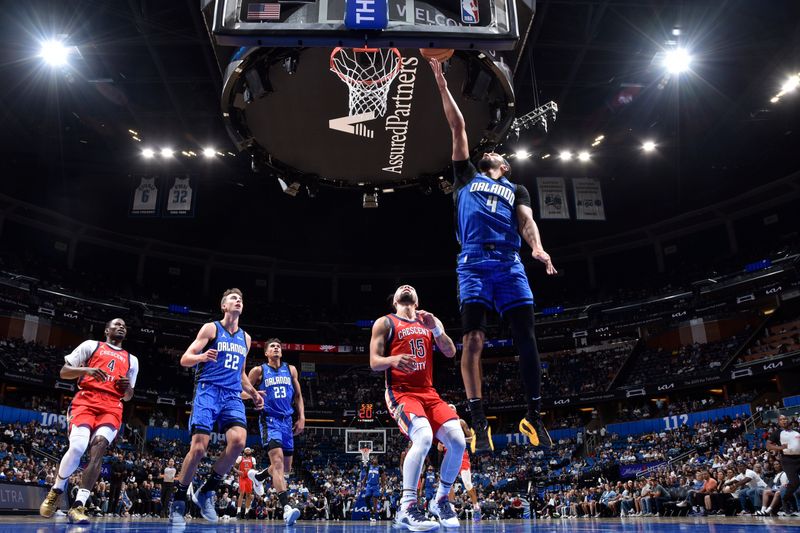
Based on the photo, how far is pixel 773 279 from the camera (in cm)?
2884

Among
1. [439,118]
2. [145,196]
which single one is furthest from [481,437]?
[145,196]

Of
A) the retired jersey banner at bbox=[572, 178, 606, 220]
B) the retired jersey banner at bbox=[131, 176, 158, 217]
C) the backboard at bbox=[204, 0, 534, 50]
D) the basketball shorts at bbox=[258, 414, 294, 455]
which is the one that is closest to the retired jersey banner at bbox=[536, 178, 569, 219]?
the retired jersey banner at bbox=[572, 178, 606, 220]

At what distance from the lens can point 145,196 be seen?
23641 mm

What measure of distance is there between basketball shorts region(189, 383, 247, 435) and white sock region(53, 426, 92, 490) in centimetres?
118

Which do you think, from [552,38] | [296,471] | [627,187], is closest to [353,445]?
[296,471]

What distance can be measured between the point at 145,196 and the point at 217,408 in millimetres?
19258

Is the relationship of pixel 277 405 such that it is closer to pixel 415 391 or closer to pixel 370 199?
pixel 415 391

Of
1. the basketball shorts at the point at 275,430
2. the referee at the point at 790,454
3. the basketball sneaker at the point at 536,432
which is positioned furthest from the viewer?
the referee at the point at 790,454

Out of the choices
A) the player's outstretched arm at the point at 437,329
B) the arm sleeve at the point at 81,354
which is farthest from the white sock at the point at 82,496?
the player's outstretched arm at the point at 437,329

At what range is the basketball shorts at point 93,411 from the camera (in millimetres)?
6767

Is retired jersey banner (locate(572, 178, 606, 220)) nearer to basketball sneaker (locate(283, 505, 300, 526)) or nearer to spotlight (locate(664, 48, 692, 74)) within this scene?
spotlight (locate(664, 48, 692, 74))

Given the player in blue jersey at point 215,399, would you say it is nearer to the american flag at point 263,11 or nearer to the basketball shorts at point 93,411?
the basketball shorts at point 93,411

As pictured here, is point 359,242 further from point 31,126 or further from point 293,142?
point 293,142

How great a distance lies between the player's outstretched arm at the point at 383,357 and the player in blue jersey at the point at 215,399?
5.65 ft
